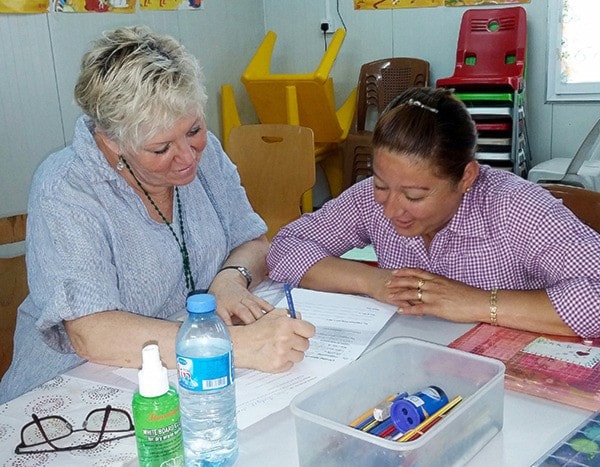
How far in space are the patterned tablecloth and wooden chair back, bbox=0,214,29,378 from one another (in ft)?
1.59

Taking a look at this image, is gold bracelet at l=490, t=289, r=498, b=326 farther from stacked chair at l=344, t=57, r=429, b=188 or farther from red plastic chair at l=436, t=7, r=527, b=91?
stacked chair at l=344, t=57, r=429, b=188

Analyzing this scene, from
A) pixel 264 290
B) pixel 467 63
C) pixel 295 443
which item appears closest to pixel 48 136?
pixel 264 290

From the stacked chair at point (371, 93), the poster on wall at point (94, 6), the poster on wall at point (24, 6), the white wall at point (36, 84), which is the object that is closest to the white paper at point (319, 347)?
the white wall at point (36, 84)

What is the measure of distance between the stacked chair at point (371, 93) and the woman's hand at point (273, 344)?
111 inches

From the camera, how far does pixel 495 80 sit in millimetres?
3508

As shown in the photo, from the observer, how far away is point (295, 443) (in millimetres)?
933

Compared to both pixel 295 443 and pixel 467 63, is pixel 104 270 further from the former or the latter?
pixel 467 63

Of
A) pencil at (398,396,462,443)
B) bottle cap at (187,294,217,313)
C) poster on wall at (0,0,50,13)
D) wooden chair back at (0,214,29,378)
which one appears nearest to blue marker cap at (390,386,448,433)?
pencil at (398,396,462,443)

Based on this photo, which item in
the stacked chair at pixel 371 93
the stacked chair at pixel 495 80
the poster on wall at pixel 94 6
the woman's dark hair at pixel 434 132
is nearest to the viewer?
the woman's dark hair at pixel 434 132

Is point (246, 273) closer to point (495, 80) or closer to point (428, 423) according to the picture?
point (428, 423)

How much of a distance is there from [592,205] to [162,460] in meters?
1.16

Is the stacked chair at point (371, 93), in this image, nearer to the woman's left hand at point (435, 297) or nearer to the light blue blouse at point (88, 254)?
the light blue blouse at point (88, 254)

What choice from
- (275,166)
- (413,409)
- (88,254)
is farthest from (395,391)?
(275,166)

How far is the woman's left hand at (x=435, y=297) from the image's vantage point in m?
1.29
